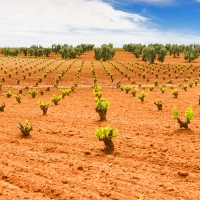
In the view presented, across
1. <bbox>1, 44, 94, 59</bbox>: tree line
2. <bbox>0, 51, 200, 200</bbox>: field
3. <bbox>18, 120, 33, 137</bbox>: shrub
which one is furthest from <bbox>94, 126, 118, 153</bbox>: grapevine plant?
<bbox>1, 44, 94, 59</bbox>: tree line

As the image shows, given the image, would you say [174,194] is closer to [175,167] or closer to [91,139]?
[175,167]

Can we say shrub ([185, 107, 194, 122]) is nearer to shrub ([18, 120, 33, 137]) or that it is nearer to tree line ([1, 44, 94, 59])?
shrub ([18, 120, 33, 137])

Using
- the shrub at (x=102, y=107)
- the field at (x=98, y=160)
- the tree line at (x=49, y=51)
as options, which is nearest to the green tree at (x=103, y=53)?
the tree line at (x=49, y=51)

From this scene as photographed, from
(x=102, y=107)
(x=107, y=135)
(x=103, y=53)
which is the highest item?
Answer: (x=103, y=53)

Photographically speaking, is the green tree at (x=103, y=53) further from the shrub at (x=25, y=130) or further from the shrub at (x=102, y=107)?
the shrub at (x=25, y=130)

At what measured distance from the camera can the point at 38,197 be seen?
5660 millimetres

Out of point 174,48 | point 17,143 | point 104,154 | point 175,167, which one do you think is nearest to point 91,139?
point 104,154

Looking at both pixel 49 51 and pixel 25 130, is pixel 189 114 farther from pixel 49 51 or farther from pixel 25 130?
pixel 49 51

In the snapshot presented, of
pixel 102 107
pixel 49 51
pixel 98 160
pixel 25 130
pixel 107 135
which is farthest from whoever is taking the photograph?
pixel 49 51

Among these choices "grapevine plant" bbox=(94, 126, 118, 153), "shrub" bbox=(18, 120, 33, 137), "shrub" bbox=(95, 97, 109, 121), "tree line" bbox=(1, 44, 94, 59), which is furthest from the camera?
"tree line" bbox=(1, 44, 94, 59)

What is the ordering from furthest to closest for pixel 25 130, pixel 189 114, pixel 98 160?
pixel 189 114
pixel 25 130
pixel 98 160

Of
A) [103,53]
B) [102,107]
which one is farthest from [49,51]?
[102,107]

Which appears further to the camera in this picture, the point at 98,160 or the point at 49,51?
the point at 49,51

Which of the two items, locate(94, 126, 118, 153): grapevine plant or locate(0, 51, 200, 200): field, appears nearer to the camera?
locate(0, 51, 200, 200): field
